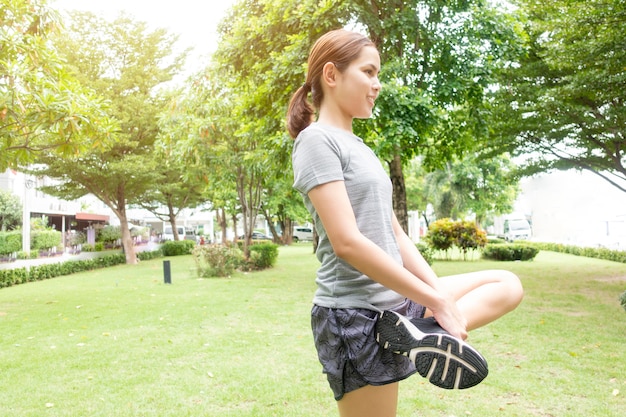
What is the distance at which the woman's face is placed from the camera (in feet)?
5.56

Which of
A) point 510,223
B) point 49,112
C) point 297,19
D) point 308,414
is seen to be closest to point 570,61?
point 297,19

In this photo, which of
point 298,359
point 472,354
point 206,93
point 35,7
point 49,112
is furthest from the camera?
point 206,93

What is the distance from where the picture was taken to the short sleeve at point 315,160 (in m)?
1.51

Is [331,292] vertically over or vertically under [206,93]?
under

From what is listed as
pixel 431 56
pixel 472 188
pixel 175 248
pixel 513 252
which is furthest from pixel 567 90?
pixel 175 248

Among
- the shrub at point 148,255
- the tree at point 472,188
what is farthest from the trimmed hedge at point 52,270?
the tree at point 472,188

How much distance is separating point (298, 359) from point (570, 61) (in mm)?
7637

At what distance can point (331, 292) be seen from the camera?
5.41ft

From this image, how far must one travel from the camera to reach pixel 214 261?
1697 cm

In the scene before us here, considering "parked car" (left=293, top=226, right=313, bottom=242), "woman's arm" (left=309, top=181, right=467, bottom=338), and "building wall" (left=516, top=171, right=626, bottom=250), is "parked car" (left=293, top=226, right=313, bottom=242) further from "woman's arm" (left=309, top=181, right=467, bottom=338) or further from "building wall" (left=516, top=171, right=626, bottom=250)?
"woman's arm" (left=309, top=181, right=467, bottom=338)

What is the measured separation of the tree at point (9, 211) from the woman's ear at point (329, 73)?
37.6 metres

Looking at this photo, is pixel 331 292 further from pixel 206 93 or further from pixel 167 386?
pixel 206 93

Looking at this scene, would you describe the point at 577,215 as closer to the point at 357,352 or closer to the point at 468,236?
the point at 468,236

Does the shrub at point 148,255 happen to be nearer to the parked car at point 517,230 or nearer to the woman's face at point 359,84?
the parked car at point 517,230
